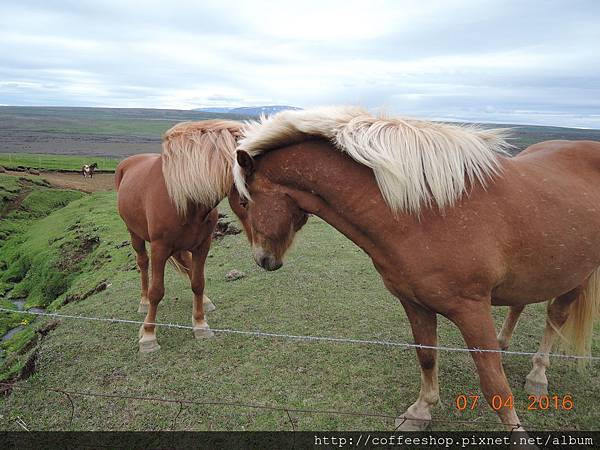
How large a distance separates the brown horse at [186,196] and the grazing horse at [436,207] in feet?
4.07

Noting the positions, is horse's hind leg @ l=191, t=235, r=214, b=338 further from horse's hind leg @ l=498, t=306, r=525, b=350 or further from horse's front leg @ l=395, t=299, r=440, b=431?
horse's hind leg @ l=498, t=306, r=525, b=350

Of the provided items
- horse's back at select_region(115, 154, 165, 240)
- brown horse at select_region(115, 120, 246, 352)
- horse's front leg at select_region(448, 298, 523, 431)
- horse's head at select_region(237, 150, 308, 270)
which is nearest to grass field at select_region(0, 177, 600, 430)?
brown horse at select_region(115, 120, 246, 352)

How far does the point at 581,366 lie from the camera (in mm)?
3537

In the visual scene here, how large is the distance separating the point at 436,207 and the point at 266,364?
2.61 meters

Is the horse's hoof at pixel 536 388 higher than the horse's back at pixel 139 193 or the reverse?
the reverse

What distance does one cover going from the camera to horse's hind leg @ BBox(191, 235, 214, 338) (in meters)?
4.58

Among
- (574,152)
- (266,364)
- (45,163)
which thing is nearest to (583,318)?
(574,152)

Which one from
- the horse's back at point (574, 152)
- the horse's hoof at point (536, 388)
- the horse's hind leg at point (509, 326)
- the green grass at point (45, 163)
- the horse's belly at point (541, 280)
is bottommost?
the green grass at point (45, 163)

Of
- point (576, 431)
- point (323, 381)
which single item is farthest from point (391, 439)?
point (576, 431)

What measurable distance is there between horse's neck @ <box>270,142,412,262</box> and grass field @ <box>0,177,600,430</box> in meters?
1.64

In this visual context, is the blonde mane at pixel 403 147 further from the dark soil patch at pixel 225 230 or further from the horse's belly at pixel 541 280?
the dark soil patch at pixel 225 230

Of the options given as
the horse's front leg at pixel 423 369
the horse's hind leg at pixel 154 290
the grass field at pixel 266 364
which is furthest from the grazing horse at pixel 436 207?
the horse's hind leg at pixel 154 290

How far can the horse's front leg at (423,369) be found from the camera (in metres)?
2.70
